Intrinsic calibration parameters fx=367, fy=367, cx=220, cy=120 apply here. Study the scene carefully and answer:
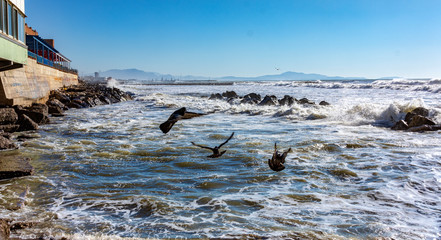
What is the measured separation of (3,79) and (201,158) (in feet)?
35.4

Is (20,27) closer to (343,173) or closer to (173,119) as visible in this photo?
(343,173)

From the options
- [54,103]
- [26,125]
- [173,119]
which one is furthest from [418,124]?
[54,103]

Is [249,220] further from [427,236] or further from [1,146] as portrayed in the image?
[1,146]

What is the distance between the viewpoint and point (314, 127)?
14.8 metres

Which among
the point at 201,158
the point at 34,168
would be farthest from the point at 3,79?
the point at 201,158

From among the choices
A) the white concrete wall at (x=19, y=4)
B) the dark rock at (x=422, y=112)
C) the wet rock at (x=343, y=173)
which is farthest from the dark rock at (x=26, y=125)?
the dark rock at (x=422, y=112)

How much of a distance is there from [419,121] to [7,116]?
49.4 feet

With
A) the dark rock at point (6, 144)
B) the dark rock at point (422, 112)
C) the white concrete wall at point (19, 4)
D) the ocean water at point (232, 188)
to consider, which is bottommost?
the ocean water at point (232, 188)

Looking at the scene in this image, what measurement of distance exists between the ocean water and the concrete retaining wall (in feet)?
14.4

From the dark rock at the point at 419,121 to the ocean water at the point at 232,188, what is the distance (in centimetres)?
110

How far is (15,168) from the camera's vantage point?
7.45 metres

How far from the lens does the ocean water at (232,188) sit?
5074 millimetres

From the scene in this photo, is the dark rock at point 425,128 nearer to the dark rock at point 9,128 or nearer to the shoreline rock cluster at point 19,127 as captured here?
the shoreline rock cluster at point 19,127

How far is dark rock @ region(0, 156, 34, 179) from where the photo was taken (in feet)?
23.5
